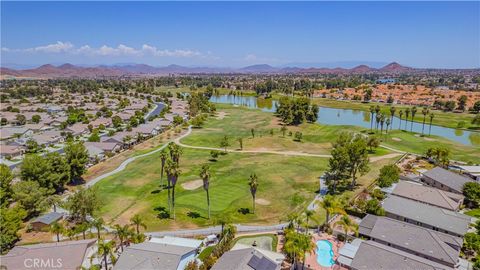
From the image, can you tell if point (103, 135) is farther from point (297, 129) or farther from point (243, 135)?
point (297, 129)

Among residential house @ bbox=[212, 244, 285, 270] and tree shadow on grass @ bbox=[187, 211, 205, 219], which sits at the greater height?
residential house @ bbox=[212, 244, 285, 270]

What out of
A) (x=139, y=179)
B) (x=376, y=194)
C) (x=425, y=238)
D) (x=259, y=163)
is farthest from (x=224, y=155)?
(x=425, y=238)

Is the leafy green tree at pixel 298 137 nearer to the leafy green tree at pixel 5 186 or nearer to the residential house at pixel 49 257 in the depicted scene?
the residential house at pixel 49 257

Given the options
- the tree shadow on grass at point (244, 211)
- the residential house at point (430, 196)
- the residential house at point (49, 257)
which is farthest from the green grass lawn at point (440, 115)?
the residential house at point (49, 257)

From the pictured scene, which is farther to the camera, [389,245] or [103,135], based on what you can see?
[103,135]

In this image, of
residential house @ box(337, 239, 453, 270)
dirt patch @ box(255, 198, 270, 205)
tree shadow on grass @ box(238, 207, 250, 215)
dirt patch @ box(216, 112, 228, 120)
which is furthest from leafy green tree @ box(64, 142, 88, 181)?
dirt patch @ box(216, 112, 228, 120)

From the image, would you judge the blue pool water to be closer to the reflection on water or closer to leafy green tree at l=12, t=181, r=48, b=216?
leafy green tree at l=12, t=181, r=48, b=216

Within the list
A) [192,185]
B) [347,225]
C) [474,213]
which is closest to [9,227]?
[192,185]

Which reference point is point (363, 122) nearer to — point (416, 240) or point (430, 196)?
point (430, 196)
